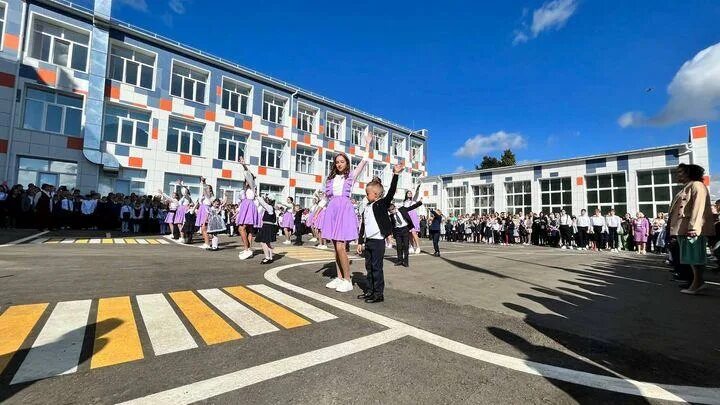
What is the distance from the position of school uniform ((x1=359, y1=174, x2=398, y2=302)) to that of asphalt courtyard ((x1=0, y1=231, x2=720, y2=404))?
1.03 ft

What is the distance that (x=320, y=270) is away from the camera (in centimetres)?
699

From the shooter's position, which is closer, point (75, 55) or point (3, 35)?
point (3, 35)

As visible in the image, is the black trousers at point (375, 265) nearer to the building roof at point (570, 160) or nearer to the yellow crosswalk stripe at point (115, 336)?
the yellow crosswalk stripe at point (115, 336)

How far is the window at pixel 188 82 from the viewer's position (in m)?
24.4

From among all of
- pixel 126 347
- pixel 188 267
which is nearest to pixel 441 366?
pixel 126 347

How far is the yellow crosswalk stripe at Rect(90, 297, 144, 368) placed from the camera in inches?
99.2

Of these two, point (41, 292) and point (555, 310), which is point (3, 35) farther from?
point (555, 310)

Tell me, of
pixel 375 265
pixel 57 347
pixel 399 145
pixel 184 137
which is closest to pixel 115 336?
pixel 57 347

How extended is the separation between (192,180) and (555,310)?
25.1 m

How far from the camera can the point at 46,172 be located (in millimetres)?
19234

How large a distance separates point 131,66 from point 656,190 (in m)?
36.5

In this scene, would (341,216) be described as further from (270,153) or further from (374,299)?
(270,153)

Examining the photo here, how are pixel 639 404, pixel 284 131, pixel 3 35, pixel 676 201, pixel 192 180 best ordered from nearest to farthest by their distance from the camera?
pixel 639 404, pixel 676 201, pixel 3 35, pixel 192 180, pixel 284 131

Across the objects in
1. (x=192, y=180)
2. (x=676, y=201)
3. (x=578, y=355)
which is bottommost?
(x=578, y=355)
